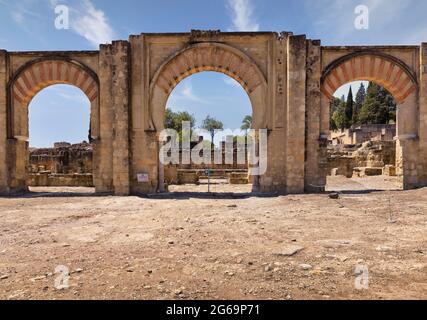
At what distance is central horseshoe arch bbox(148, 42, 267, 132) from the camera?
837 cm

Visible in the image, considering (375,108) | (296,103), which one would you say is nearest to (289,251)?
(296,103)

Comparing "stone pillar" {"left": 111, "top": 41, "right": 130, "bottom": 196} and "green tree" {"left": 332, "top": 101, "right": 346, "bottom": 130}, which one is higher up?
"green tree" {"left": 332, "top": 101, "right": 346, "bottom": 130}

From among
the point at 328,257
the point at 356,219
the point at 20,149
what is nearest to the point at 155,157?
the point at 20,149

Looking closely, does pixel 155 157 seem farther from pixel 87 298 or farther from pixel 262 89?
pixel 87 298

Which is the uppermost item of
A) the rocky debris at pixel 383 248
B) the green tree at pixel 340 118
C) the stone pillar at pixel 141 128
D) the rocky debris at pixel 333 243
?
the green tree at pixel 340 118

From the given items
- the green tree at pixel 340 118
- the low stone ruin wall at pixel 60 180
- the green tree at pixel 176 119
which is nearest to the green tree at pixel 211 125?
the green tree at pixel 176 119

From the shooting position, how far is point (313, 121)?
8180mm

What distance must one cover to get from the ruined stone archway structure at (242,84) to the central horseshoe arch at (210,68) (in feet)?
0.10

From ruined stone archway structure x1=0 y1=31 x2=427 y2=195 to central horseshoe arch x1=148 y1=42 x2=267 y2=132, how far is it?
30mm

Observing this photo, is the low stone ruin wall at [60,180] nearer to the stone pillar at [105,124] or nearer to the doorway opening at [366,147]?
the stone pillar at [105,124]

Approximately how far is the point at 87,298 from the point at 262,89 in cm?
751

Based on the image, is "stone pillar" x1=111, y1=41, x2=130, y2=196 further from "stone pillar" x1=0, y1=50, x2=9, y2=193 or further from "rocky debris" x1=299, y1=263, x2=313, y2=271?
"rocky debris" x1=299, y1=263, x2=313, y2=271

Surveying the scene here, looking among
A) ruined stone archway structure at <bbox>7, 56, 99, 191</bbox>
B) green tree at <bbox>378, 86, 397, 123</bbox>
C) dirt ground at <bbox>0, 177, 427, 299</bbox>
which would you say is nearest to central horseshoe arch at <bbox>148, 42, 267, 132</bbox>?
ruined stone archway structure at <bbox>7, 56, 99, 191</bbox>

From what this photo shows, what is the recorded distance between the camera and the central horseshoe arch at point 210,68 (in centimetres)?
837
